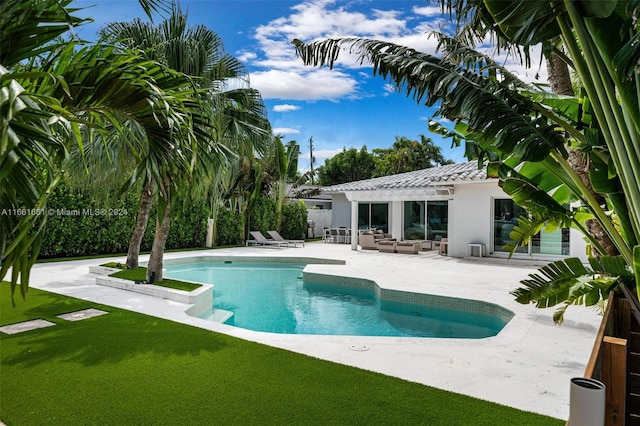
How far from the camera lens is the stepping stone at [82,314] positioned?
8.34 meters

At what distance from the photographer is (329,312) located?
38.1 feet

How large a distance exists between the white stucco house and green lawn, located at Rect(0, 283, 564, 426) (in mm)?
14965

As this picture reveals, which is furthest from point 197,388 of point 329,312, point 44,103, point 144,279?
point 144,279

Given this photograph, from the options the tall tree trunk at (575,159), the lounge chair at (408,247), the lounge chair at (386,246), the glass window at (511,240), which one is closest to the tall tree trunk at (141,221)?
the tall tree trunk at (575,159)

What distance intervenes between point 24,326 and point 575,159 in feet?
30.8

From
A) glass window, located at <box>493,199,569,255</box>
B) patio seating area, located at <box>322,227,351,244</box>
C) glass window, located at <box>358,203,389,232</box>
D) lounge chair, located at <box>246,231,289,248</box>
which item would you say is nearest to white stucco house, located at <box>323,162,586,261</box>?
glass window, located at <box>493,199,569,255</box>

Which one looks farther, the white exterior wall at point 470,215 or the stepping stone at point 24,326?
the white exterior wall at point 470,215

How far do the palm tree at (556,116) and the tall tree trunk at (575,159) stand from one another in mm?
247

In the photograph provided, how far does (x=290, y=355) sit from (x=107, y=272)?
9.55 meters

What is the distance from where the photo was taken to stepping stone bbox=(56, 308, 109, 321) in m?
8.34

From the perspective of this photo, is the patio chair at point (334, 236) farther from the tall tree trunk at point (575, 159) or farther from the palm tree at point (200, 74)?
the tall tree trunk at point (575, 159)

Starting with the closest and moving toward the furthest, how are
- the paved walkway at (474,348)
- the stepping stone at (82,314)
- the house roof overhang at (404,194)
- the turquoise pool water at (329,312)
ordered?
the paved walkway at (474,348) < the stepping stone at (82,314) < the turquoise pool water at (329,312) < the house roof overhang at (404,194)

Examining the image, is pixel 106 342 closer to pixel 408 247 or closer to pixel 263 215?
pixel 408 247

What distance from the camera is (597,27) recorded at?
11.1 ft
